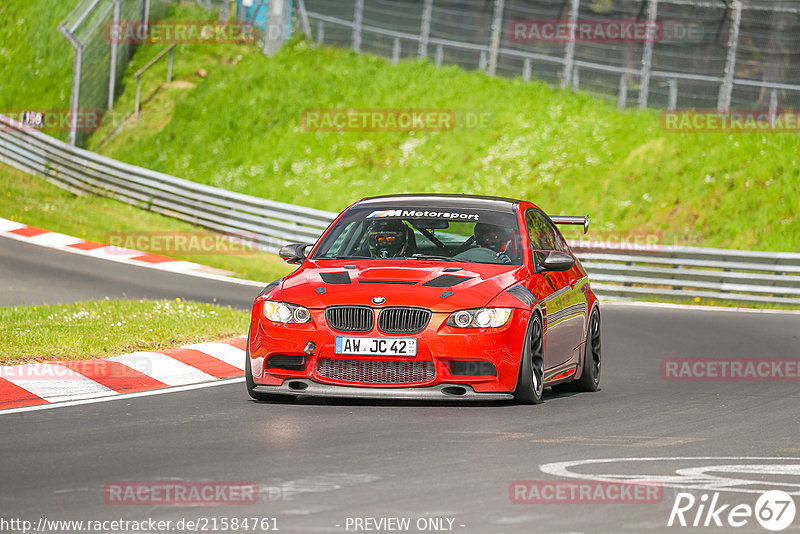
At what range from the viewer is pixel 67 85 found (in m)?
37.2

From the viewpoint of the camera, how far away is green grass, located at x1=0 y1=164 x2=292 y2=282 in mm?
24172

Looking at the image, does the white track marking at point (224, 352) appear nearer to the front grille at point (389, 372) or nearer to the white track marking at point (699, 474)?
the front grille at point (389, 372)

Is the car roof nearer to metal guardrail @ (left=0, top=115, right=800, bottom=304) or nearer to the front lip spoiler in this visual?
the front lip spoiler

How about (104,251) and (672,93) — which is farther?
(672,93)

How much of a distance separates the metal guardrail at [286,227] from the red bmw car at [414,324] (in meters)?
12.1

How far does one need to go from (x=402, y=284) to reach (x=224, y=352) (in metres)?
3.53

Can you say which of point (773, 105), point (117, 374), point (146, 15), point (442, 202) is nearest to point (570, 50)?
point (773, 105)

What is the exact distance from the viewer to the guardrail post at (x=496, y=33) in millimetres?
31395

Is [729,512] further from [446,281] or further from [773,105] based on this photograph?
[773,105]

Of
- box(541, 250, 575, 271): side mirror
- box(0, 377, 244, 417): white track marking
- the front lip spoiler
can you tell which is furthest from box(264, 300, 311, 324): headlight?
box(541, 250, 575, 271): side mirror

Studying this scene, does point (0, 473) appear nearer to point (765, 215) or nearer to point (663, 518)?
point (663, 518)

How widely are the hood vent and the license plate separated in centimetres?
52

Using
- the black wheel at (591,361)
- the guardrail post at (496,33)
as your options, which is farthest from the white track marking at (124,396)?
the guardrail post at (496,33)

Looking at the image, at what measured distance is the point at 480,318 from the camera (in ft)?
29.7
